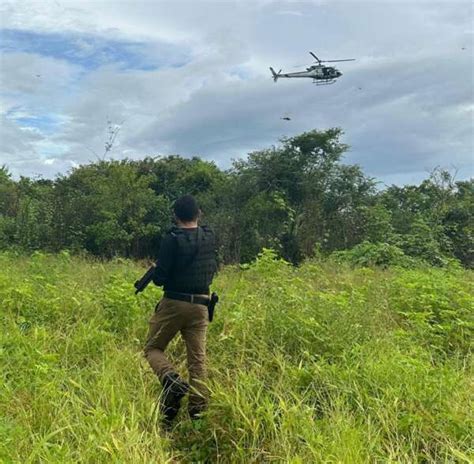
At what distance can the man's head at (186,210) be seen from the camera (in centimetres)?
430

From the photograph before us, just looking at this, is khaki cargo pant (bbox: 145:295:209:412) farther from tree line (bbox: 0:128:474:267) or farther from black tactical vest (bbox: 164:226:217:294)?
tree line (bbox: 0:128:474:267)

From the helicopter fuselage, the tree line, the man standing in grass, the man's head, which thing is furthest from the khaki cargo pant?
the helicopter fuselage

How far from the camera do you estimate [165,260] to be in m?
4.19

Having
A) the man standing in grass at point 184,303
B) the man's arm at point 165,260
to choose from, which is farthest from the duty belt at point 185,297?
the man's arm at point 165,260

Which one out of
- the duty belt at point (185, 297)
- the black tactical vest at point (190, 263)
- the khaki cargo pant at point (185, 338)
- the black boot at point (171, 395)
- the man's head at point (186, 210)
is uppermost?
the man's head at point (186, 210)

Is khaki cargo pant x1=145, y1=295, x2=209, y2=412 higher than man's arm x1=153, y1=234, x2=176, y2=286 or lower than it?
lower

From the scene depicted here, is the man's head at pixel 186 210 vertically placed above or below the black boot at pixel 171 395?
above

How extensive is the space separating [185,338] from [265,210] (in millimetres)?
12645

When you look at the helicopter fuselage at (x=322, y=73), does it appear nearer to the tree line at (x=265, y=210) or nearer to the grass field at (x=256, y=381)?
the tree line at (x=265, y=210)

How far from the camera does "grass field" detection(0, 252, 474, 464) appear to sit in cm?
327

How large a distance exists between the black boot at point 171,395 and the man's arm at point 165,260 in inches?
31.0

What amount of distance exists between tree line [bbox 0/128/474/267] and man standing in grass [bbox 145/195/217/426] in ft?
35.2

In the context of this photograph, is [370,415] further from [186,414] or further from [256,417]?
[186,414]

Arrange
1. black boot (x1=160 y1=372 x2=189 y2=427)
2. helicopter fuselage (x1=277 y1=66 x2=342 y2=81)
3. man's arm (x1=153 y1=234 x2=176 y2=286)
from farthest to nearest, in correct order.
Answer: helicopter fuselage (x1=277 y1=66 x2=342 y2=81)
man's arm (x1=153 y1=234 x2=176 y2=286)
black boot (x1=160 y1=372 x2=189 y2=427)
